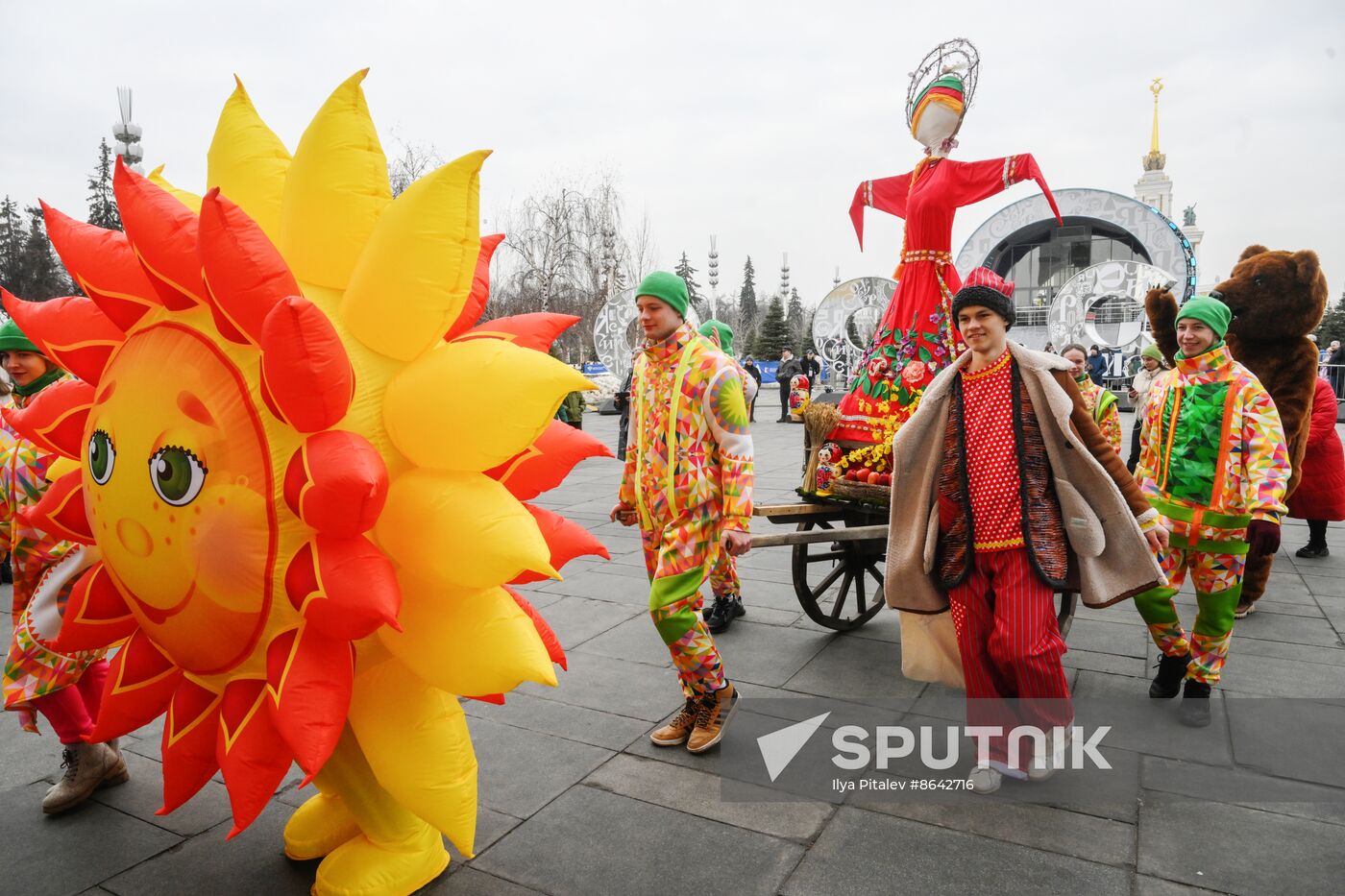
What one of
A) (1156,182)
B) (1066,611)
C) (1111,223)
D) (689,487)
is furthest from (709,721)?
(1156,182)

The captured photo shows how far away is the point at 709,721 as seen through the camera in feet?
12.1

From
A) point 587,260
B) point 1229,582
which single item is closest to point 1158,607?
point 1229,582

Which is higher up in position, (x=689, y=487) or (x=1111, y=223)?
(x=1111, y=223)

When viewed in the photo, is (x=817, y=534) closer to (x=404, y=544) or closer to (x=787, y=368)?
(x=404, y=544)

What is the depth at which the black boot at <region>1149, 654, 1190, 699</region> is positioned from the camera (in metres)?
4.09

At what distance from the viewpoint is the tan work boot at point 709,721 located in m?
3.62

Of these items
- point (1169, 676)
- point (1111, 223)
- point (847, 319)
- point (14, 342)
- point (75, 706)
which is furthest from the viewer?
point (1111, 223)

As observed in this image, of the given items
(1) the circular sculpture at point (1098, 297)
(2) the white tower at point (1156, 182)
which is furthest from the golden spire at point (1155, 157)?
(1) the circular sculpture at point (1098, 297)

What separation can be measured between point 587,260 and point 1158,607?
30.9 meters

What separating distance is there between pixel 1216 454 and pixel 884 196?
243cm

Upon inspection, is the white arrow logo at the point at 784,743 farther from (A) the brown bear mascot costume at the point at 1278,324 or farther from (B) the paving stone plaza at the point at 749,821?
(A) the brown bear mascot costume at the point at 1278,324

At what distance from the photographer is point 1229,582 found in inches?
154

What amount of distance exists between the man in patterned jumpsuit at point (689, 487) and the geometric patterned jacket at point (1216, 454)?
2082 mm

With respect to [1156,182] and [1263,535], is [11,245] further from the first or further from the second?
[1156,182]
